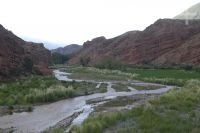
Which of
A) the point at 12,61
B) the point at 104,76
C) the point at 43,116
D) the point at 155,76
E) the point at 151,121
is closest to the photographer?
the point at 151,121

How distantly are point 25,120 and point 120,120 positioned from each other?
8777mm

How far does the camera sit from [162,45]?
6196 inches

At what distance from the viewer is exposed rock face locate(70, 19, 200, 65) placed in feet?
446

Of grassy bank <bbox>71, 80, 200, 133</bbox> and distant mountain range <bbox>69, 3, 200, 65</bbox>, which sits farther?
distant mountain range <bbox>69, 3, 200, 65</bbox>

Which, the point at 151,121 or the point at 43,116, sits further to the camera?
the point at 43,116

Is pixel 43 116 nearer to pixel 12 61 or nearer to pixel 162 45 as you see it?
pixel 12 61

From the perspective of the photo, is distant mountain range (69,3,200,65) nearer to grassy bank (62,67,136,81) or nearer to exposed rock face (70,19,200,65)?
exposed rock face (70,19,200,65)

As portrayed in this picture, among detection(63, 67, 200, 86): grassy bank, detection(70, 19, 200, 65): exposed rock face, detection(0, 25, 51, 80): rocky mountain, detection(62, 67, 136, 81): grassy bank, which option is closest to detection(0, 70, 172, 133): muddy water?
detection(0, 25, 51, 80): rocky mountain

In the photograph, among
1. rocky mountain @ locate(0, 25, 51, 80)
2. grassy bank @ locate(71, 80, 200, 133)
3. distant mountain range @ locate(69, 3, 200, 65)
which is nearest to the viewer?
grassy bank @ locate(71, 80, 200, 133)

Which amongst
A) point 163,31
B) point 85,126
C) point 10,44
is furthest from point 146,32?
point 85,126

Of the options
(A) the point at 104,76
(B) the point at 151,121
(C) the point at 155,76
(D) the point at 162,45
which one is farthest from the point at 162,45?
(B) the point at 151,121

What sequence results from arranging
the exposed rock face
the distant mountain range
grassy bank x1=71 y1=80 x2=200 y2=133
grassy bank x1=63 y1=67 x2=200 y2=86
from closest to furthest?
grassy bank x1=71 y1=80 x2=200 y2=133, grassy bank x1=63 y1=67 x2=200 y2=86, the distant mountain range, the exposed rock face

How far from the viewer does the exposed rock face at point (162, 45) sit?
136 metres

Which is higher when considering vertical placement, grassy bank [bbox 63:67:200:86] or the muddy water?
grassy bank [bbox 63:67:200:86]
